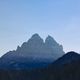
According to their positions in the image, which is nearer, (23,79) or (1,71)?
(1,71)

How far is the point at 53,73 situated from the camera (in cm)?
11781

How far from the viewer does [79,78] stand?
3868 inches

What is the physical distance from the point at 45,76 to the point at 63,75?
18293 mm

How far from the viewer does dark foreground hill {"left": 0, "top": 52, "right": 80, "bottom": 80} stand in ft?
341

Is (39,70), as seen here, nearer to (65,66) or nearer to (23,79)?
(23,79)

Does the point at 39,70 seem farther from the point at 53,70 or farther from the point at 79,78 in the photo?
the point at 79,78

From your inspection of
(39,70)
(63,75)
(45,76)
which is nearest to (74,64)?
(63,75)

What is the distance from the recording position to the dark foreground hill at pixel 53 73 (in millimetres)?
103938

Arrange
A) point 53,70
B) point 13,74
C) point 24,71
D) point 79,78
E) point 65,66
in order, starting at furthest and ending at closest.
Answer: point 24,71 → point 13,74 → point 53,70 → point 65,66 → point 79,78

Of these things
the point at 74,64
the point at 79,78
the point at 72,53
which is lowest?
the point at 79,78

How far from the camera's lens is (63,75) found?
352 ft

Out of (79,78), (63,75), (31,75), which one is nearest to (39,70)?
(31,75)

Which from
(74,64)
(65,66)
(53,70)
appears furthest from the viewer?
(53,70)

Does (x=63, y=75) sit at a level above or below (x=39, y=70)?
below
